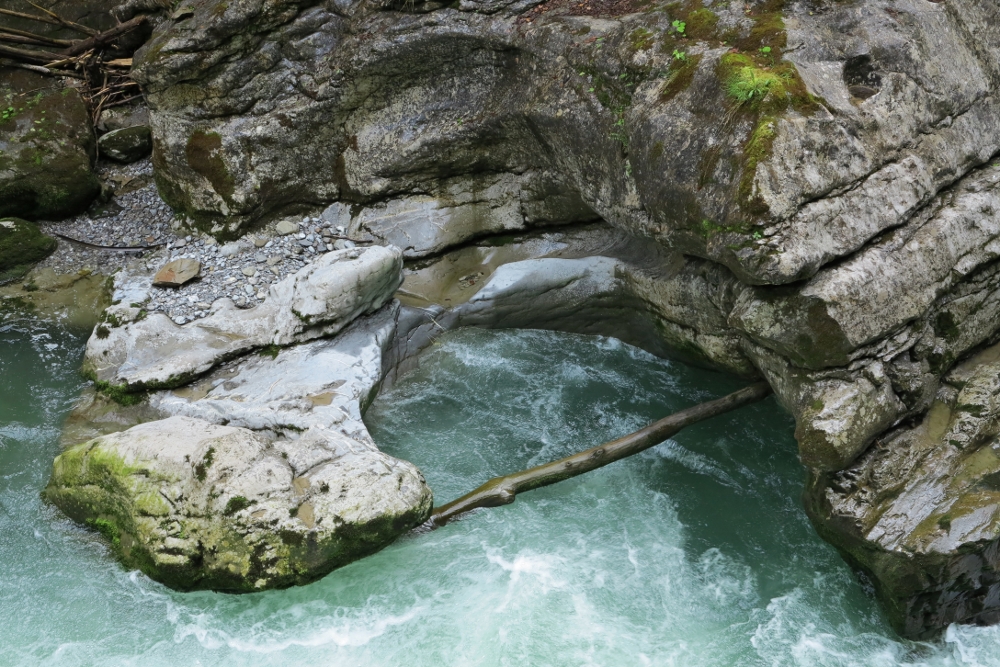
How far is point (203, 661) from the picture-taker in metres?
5.95

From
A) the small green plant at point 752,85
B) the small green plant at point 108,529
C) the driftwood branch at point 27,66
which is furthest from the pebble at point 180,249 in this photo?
the small green plant at point 752,85

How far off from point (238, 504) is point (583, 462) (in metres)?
2.75

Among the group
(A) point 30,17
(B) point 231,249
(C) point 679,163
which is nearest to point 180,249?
(B) point 231,249

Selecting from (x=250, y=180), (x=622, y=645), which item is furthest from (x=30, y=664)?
(x=250, y=180)

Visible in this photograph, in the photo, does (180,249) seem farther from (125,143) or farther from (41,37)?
(41,37)

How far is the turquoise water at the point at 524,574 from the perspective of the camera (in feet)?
19.9

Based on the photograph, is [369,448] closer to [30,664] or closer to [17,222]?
[30,664]

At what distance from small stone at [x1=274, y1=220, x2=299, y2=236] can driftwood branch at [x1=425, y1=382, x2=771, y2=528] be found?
13.2ft

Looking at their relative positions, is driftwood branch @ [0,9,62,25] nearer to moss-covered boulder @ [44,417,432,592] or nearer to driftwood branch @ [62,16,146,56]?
driftwood branch @ [62,16,146,56]

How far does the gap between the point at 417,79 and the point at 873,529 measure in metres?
6.22

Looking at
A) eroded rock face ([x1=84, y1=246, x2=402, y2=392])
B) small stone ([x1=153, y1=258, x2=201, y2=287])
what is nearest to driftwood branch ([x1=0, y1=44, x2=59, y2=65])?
small stone ([x1=153, y1=258, x2=201, y2=287])

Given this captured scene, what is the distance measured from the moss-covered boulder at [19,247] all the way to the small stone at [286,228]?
2565mm

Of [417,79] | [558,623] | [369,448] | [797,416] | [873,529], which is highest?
[417,79]

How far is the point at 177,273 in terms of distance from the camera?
8.84 m
